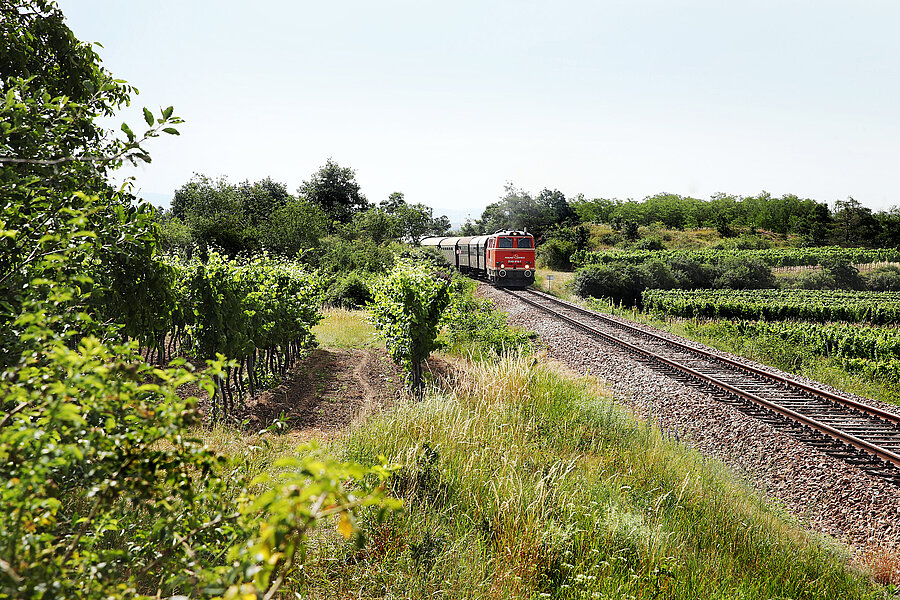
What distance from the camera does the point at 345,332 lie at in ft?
50.9

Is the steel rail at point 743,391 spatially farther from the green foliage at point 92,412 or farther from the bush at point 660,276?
the bush at point 660,276

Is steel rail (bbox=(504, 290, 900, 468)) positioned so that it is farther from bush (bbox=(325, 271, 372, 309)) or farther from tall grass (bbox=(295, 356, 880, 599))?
bush (bbox=(325, 271, 372, 309))

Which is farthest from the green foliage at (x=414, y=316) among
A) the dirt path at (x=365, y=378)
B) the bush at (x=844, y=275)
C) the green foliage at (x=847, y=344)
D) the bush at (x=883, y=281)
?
the bush at (x=883, y=281)

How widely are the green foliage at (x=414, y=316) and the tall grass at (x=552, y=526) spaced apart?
7.64ft

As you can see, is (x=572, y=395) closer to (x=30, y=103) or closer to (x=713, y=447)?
(x=713, y=447)

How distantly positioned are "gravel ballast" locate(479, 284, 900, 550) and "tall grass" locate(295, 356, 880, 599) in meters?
0.80

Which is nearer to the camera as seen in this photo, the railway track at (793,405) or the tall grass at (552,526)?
the tall grass at (552,526)

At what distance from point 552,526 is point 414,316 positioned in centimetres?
526

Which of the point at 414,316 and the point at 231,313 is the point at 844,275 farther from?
the point at 231,313

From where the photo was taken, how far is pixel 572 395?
8289 mm

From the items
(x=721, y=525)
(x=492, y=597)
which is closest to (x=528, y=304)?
(x=721, y=525)

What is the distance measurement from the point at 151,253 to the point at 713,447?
7.94 metres

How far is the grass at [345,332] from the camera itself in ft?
45.8

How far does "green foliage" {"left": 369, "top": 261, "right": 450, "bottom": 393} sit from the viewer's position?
9125 mm
